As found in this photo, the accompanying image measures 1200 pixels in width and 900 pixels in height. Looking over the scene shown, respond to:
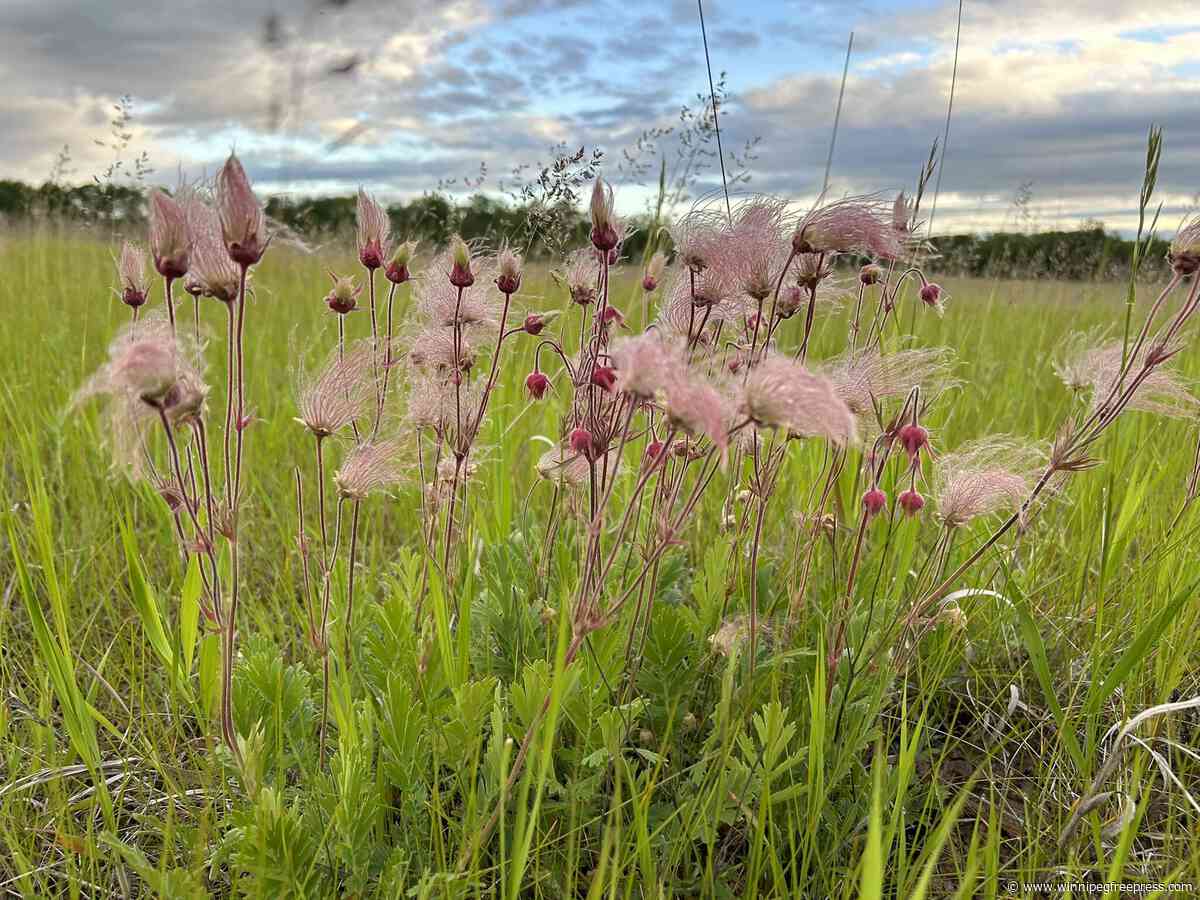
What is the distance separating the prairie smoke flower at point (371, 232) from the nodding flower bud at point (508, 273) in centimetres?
28

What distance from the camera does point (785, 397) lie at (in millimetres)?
1257

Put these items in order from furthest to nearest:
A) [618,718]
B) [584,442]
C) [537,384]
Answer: [537,384]
[618,718]
[584,442]

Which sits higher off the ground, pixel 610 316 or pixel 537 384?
pixel 610 316

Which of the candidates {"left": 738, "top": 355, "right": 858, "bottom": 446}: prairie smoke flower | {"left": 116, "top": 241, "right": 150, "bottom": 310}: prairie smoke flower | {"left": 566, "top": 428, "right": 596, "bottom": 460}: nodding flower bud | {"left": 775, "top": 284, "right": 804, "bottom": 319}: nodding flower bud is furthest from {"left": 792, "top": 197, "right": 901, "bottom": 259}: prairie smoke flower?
{"left": 116, "top": 241, "right": 150, "bottom": 310}: prairie smoke flower

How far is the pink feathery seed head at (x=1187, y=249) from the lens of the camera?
5.39 ft

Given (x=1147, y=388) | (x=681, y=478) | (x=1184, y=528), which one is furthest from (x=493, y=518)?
(x=1184, y=528)

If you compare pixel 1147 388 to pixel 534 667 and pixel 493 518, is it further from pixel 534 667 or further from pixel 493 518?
pixel 493 518

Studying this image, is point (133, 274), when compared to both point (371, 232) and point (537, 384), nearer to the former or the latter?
point (371, 232)

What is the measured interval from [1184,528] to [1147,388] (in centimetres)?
97

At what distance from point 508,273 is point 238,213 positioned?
2.25 ft

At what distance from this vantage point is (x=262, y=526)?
3.35m

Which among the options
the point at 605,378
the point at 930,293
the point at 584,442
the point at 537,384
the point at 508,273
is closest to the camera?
the point at 605,378

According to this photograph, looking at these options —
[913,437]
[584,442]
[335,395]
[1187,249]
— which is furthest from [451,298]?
[1187,249]

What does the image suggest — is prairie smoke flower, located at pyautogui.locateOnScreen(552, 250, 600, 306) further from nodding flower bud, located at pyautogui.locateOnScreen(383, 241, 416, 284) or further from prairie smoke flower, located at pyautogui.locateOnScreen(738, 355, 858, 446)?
prairie smoke flower, located at pyautogui.locateOnScreen(738, 355, 858, 446)
